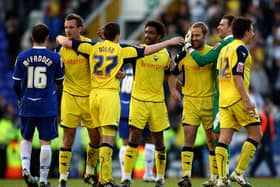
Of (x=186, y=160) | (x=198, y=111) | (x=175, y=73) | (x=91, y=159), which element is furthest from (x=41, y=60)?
(x=186, y=160)

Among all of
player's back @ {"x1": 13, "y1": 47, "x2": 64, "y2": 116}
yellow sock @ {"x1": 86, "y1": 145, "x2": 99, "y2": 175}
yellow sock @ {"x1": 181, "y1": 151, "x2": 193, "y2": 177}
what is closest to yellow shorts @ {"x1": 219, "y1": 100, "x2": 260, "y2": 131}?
yellow sock @ {"x1": 181, "y1": 151, "x2": 193, "y2": 177}

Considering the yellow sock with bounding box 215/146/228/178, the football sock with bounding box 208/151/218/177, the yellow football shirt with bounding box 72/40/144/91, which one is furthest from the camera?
the football sock with bounding box 208/151/218/177

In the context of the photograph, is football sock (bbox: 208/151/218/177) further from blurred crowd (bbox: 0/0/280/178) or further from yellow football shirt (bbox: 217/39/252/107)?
blurred crowd (bbox: 0/0/280/178)

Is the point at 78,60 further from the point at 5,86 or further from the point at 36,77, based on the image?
the point at 5,86

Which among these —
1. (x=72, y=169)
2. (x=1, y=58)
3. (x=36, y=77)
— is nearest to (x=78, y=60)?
(x=36, y=77)

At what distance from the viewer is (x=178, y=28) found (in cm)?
3166

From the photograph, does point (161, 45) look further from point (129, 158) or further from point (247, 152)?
point (247, 152)

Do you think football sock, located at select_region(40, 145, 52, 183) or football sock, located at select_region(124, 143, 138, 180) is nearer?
football sock, located at select_region(40, 145, 52, 183)

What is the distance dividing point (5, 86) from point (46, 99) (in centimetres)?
1478

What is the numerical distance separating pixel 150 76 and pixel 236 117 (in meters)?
2.10

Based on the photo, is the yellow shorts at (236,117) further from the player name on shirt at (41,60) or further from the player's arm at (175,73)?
the player name on shirt at (41,60)

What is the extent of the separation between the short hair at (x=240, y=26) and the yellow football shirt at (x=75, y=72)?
2.68 m

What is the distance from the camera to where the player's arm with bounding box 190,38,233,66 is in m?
18.9

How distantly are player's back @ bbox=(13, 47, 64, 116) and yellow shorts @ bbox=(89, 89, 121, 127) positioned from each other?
713mm
